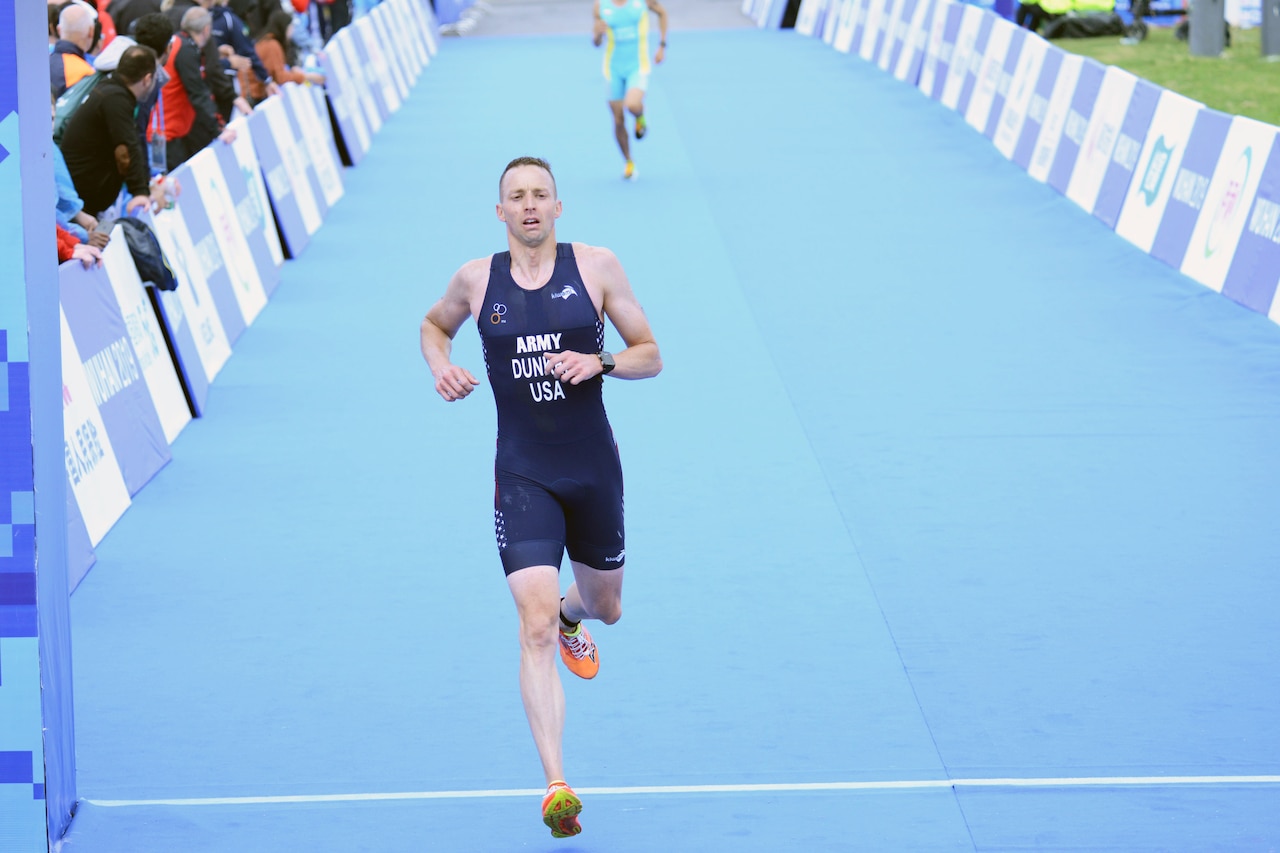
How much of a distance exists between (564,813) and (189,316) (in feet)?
22.4

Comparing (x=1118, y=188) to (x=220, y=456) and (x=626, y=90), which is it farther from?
(x=220, y=456)

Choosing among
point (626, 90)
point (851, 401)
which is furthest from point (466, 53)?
point (851, 401)

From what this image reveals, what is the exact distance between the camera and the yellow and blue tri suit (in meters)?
18.2

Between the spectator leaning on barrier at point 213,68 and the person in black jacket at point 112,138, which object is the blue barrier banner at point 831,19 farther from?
the person in black jacket at point 112,138

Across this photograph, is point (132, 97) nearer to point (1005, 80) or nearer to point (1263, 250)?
point (1263, 250)

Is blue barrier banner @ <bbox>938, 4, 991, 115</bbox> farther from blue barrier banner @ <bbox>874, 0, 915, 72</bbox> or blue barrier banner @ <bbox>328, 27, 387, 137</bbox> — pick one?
blue barrier banner @ <bbox>328, 27, 387, 137</bbox>

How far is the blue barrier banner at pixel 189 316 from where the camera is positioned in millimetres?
10695

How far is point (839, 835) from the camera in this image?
18.5 feet

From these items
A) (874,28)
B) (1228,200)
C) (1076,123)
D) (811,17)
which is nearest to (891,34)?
Answer: (874,28)

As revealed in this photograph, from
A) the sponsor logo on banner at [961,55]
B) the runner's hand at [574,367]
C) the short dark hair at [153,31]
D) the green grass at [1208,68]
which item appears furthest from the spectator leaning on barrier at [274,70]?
the runner's hand at [574,367]

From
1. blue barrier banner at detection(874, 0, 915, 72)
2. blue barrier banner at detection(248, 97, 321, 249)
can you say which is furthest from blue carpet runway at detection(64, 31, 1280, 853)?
blue barrier banner at detection(874, 0, 915, 72)

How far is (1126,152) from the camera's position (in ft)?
51.5

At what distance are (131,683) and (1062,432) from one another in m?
5.70

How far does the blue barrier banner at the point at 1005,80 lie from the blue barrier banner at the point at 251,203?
9.65 meters
